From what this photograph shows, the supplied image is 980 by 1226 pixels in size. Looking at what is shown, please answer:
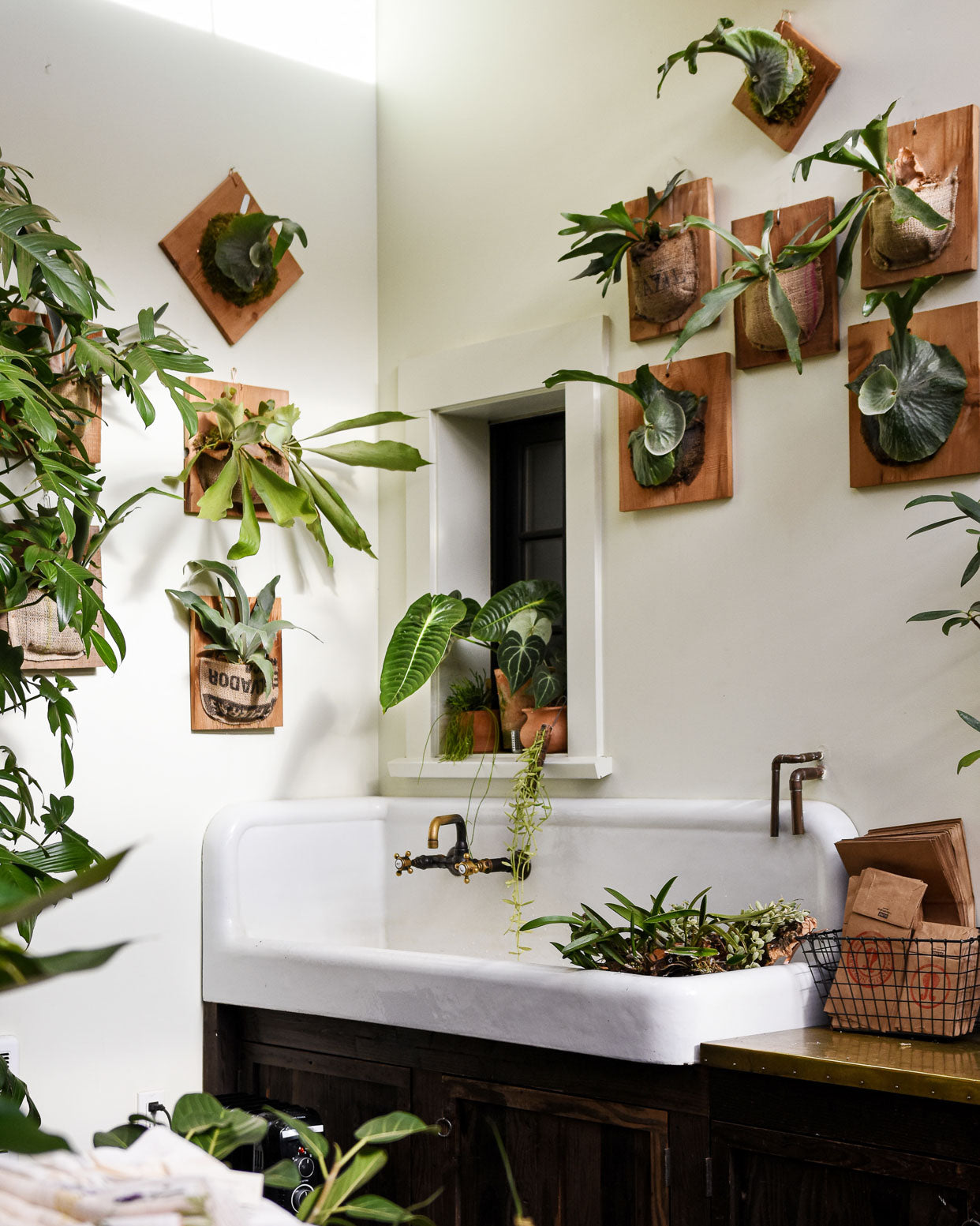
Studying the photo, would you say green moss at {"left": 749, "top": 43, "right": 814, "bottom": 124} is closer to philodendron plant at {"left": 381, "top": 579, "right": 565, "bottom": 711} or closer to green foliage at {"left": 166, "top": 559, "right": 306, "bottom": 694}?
philodendron plant at {"left": 381, "top": 579, "right": 565, "bottom": 711}

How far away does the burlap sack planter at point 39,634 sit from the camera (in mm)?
2551

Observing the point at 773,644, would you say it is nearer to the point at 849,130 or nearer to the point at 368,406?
the point at 849,130

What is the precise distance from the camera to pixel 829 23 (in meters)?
2.51

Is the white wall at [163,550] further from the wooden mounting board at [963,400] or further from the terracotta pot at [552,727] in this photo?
the wooden mounting board at [963,400]

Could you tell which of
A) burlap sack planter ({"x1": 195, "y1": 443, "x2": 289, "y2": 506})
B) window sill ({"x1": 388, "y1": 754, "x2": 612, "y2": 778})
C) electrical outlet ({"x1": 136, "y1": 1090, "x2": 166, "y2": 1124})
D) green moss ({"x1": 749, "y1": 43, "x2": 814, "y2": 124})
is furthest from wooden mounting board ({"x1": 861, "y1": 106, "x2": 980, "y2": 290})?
electrical outlet ({"x1": 136, "y1": 1090, "x2": 166, "y2": 1124})

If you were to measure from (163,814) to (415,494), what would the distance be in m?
0.98

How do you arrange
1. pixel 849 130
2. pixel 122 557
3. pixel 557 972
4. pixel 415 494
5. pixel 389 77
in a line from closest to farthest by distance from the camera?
pixel 557 972
pixel 849 130
pixel 122 557
pixel 415 494
pixel 389 77

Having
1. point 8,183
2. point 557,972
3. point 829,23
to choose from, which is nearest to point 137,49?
point 8,183

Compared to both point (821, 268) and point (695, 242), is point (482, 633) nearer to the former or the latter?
point (695, 242)

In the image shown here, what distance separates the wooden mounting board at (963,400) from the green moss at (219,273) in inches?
55.0

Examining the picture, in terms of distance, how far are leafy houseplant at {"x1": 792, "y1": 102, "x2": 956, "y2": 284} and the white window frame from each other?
2.13 ft

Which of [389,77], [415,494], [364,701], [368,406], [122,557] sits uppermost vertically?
[389,77]

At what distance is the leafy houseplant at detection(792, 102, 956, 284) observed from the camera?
2.24 metres

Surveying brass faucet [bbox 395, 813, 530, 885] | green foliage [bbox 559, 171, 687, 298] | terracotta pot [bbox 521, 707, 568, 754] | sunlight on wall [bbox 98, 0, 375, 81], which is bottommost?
brass faucet [bbox 395, 813, 530, 885]
